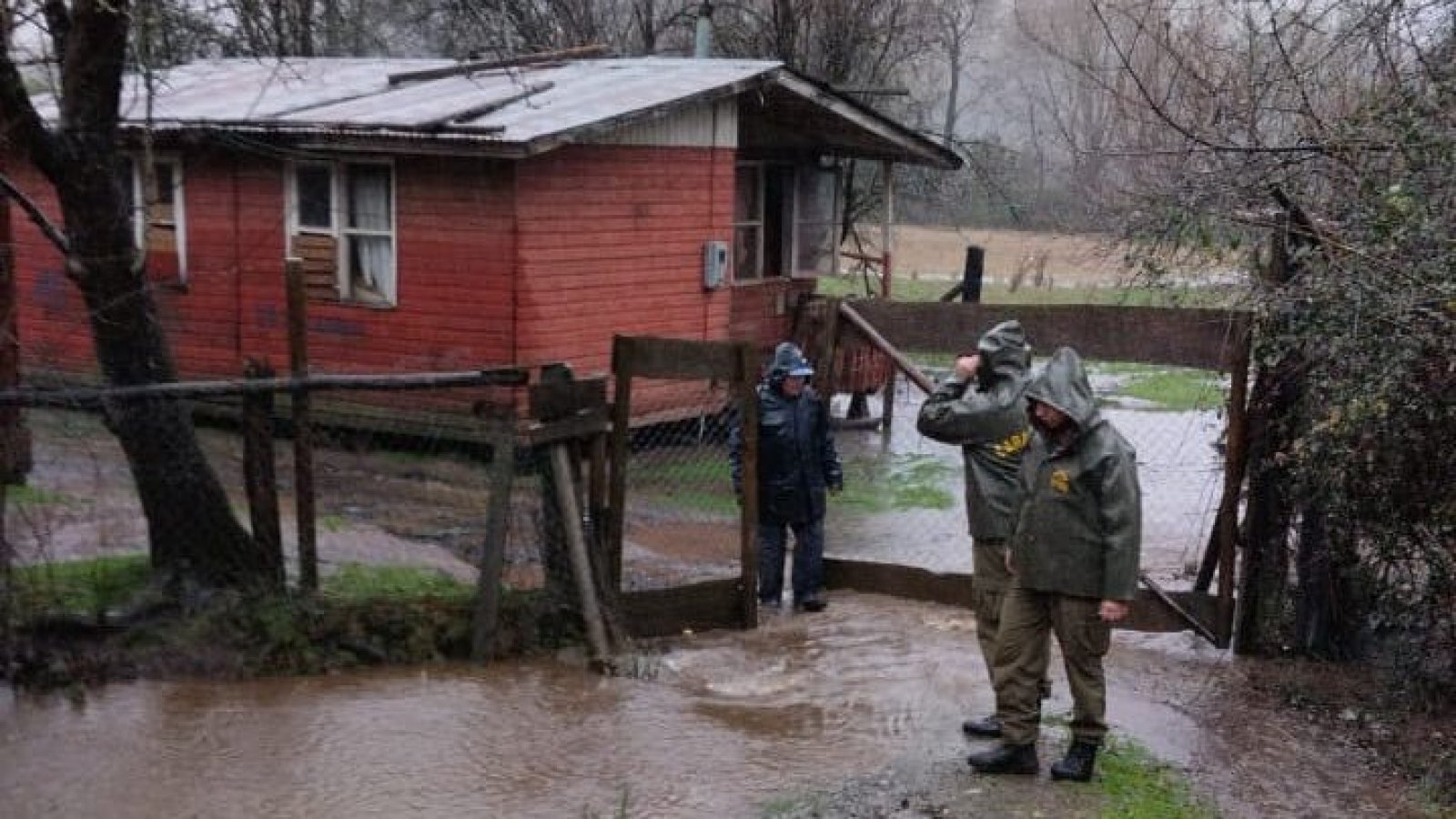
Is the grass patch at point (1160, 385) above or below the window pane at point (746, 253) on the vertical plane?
below

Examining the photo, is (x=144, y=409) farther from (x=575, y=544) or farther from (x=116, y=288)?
(x=575, y=544)

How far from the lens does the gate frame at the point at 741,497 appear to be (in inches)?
283

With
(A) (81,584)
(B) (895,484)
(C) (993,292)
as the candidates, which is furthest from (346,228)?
(C) (993,292)

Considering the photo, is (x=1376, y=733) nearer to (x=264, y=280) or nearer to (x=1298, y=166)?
(x=1298, y=166)

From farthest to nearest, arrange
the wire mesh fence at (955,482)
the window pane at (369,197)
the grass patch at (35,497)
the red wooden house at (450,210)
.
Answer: the window pane at (369,197)
the red wooden house at (450,210)
the wire mesh fence at (955,482)
the grass patch at (35,497)

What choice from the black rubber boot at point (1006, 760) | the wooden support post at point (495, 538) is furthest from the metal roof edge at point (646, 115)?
the black rubber boot at point (1006, 760)

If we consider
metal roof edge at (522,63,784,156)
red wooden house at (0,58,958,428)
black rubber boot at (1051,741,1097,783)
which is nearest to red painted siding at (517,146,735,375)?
red wooden house at (0,58,958,428)

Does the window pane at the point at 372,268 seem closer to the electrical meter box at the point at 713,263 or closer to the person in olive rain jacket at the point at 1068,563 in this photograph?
the electrical meter box at the point at 713,263

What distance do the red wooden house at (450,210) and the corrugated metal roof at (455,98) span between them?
→ 1.5 inches

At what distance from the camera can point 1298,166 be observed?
7.93 m

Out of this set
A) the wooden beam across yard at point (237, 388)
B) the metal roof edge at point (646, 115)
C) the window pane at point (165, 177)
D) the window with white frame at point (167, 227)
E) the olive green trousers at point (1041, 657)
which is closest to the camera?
the olive green trousers at point (1041, 657)

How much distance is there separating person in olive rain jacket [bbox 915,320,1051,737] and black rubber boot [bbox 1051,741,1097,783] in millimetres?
740

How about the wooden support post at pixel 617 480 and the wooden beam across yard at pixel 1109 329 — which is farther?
the wooden beam across yard at pixel 1109 329

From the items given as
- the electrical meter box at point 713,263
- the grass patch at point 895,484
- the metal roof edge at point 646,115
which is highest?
the metal roof edge at point 646,115
